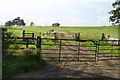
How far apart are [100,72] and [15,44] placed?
5148 mm

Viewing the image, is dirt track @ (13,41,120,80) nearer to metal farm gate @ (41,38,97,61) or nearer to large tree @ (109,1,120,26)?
metal farm gate @ (41,38,97,61)

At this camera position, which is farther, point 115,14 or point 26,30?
point 26,30

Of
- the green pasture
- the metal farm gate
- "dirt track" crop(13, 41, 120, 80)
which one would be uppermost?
the green pasture

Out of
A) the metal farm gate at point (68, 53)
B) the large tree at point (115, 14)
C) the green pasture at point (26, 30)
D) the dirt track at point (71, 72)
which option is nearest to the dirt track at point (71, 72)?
the dirt track at point (71, 72)

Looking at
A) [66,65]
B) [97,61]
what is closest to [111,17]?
[97,61]

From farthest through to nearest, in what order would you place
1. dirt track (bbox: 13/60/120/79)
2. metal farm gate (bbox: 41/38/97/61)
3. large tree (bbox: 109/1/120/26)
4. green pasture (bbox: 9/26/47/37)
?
large tree (bbox: 109/1/120/26) < metal farm gate (bbox: 41/38/97/61) < green pasture (bbox: 9/26/47/37) < dirt track (bbox: 13/60/120/79)

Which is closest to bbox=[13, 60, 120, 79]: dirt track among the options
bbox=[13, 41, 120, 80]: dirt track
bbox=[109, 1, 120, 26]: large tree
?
bbox=[13, 41, 120, 80]: dirt track

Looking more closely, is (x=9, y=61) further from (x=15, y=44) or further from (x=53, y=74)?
(x=53, y=74)

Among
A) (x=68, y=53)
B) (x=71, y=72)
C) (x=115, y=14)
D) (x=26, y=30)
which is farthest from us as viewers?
(x=26, y=30)

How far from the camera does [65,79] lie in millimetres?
5980

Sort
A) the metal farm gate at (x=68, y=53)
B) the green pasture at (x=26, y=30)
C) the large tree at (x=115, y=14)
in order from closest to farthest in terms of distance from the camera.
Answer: the green pasture at (x=26, y=30) < the metal farm gate at (x=68, y=53) < the large tree at (x=115, y=14)

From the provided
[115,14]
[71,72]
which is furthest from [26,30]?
[71,72]

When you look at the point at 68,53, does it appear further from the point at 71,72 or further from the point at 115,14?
the point at 115,14

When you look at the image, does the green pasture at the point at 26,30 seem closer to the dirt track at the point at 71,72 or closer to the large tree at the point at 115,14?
the dirt track at the point at 71,72
